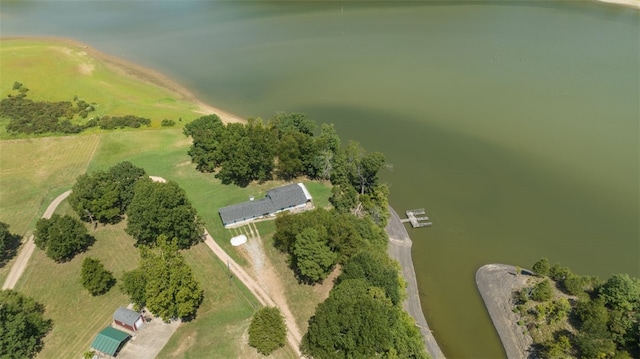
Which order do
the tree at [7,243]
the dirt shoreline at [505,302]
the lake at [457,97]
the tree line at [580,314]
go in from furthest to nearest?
1. the lake at [457,97]
2. the tree at [7,243]
3. the dirt shoreline at [505,302]
4. the tree line at [580,314]

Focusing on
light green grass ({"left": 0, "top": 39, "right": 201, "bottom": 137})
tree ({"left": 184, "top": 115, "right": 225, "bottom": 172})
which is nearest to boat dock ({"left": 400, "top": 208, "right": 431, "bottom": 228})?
tree ({"left": 184, "top": 115, "right": 225, "bottom": 172})

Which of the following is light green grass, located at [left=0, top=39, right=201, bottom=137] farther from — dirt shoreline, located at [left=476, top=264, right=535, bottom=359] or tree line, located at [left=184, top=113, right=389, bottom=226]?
dirt shoreline, located at [left=476, top=264, right=535, bottom=359]

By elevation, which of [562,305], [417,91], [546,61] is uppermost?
[546,61]

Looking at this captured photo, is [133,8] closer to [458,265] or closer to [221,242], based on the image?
[221,242]

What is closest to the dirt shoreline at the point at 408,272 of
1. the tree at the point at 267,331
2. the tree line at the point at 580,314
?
the tree line at the point at 580,314

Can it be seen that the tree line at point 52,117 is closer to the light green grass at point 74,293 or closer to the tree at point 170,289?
the light green grass at point 74,293

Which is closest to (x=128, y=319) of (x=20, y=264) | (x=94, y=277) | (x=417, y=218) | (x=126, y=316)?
(x=126, y=316)

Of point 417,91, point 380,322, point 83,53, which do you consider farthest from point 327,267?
point 83,53
